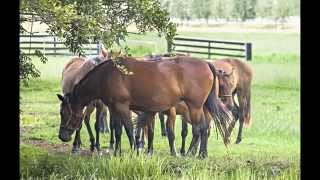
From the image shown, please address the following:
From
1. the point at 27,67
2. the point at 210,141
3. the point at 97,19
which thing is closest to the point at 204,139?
the point at 210,141

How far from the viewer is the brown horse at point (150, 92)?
Result: 267 centimetres

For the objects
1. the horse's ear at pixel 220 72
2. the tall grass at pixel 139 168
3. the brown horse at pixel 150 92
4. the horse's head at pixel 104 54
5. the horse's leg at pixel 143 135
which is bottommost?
the tall grass at pixel 139 168

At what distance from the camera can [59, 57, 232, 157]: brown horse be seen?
2672 millimetres

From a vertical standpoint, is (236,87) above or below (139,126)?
above

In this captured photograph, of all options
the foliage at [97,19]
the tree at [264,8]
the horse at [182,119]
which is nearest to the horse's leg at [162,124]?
the horse at [182,119]

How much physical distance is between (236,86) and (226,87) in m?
0.05

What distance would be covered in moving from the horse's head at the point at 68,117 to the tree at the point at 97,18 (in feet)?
0.77

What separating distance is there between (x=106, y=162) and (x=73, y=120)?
247 millimetres

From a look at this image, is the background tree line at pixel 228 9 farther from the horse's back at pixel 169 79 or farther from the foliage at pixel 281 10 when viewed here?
the horse's back at pixel 169 79

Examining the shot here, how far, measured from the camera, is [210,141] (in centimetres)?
268

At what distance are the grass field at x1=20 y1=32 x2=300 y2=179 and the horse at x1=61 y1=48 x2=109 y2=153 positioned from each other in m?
0.03

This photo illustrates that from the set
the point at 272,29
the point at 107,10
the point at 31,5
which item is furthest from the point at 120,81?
the point at 272,29

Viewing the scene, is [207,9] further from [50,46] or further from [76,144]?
[76,144]
